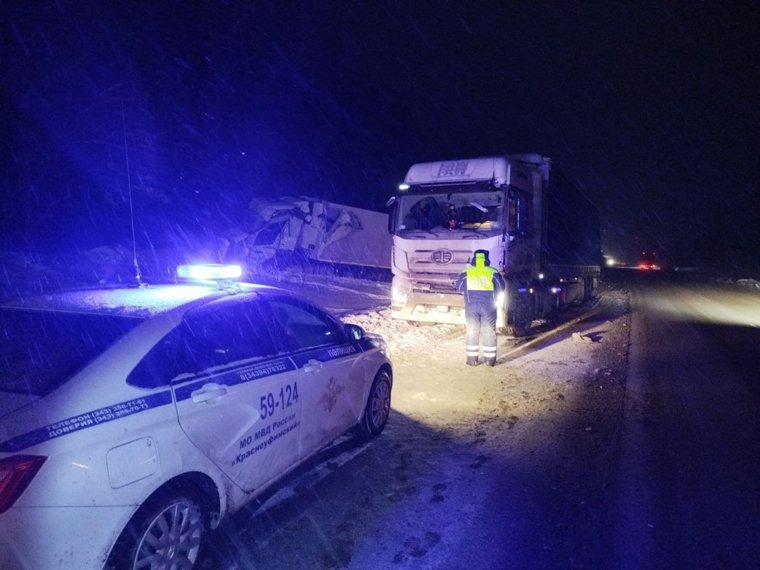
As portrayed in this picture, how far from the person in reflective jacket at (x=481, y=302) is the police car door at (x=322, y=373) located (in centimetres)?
380

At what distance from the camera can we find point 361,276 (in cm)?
1998

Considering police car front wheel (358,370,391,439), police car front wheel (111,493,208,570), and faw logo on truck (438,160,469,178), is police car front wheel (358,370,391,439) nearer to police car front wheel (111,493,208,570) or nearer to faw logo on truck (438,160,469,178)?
police car front wheel (111,493,208,570)

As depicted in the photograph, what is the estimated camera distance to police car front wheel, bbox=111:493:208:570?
234 cm

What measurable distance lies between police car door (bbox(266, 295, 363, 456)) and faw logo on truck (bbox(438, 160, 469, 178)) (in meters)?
6.29

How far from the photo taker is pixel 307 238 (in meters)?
18.7

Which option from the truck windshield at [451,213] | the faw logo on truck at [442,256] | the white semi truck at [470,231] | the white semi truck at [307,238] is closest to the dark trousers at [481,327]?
the white semi truck at [470,231]

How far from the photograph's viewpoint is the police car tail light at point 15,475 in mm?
1954

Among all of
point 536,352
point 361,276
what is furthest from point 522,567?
point 361,276

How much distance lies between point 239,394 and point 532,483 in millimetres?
2591

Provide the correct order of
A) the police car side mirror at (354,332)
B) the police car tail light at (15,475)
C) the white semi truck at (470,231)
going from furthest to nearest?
the white semi truck at (470,231) < the police car side mirror at (354,332) < the police car tail light at (15,475)

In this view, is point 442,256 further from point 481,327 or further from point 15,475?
point 15,475

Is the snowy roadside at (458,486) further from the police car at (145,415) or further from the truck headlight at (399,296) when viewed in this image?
the truck headlight at (399,296)

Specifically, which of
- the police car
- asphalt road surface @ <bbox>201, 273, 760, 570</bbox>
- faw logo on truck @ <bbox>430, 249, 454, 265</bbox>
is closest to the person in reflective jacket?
asphalt road surface @ <bbox>201, 273, 760, 570</bbox>

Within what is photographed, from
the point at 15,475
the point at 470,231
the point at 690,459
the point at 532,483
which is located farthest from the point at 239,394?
the point at 470,231
